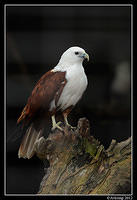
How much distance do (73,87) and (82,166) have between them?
45cm

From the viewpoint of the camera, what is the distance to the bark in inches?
97.3

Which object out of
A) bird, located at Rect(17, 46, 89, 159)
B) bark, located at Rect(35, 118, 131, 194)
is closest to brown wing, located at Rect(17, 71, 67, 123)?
bird, located at Rect(17, 46, 89, 159)

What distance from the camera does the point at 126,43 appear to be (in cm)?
248

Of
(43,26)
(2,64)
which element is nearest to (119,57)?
(43,26)

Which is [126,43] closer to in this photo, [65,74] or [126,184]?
[65,74]

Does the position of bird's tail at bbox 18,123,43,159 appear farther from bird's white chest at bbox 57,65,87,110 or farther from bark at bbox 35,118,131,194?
bird's white chest at bbox 57,65,87,110

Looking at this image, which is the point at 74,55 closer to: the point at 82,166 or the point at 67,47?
the point at 67,47

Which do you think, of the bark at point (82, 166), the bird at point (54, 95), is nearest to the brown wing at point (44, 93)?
the bird at point (54, 95)

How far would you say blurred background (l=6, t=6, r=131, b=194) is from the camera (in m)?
2.47

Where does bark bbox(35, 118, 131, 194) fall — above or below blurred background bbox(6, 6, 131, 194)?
below

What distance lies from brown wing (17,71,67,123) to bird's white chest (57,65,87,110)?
0.08 ft

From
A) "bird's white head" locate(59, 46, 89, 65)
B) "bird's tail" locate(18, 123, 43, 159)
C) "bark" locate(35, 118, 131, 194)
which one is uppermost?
"bird's white head" locate(59, 46, 89, 65)

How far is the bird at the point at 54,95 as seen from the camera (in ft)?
7.91

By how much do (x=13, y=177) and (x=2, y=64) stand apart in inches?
25.0
